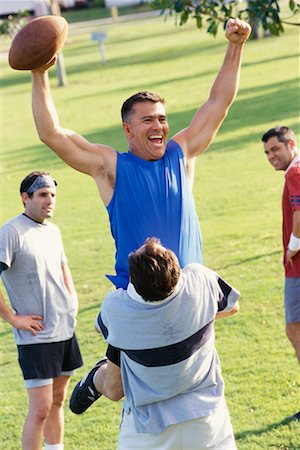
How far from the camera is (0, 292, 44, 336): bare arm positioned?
21.4ft

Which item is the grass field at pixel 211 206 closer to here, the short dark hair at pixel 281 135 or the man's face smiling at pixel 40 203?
the man's face smiling at pixel 40 203

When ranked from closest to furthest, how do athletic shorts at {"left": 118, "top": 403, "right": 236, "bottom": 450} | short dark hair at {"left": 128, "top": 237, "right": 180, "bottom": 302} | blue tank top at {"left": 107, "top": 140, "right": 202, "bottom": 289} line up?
short dark hair at {"left": 128, "top": 237, "right": 180, "bottom": 302} → athletic shorts at {"left": 118, "top": 403, "right": 236, "bottom": 450} → blue tank top at {"left": 107, "top": 140, "right": 202, "bottom": 289}

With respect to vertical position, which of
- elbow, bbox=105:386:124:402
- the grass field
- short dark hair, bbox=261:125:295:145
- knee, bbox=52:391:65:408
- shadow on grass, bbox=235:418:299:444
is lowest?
the grass field

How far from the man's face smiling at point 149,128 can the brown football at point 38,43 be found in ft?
1.98

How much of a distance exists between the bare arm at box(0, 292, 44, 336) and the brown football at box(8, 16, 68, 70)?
6.08 feet

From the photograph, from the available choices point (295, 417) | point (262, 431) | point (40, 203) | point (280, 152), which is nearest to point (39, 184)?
point (40, 203)

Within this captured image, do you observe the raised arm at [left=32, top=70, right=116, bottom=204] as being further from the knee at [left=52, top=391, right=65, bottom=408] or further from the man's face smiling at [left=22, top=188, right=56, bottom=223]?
the knee at [left=52, top=391, right=65, bottom=408]

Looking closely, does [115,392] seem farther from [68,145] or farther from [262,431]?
[262,431]

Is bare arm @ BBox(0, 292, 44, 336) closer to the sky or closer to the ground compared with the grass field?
closer to the sky

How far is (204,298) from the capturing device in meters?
4.50

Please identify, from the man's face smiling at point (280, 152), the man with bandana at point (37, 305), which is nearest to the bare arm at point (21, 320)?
the man with bandana at point (37, 305)

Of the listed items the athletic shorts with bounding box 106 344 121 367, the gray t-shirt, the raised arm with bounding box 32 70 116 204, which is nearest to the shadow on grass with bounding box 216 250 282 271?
the gray t-shirt

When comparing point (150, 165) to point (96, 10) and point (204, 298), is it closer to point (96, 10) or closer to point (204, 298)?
point (204, 298)

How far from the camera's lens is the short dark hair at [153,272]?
425cm
